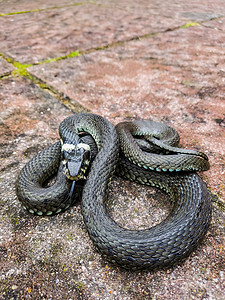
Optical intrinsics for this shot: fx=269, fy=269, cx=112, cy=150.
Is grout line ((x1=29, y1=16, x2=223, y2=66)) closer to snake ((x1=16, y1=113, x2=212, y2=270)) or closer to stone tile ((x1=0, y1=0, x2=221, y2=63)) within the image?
stone tile ((x1=0, y1=0, x2=221, y2=63))

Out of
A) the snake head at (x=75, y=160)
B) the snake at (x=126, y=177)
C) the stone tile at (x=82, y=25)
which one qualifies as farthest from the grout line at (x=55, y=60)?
the snake head at (x=75, y=160)

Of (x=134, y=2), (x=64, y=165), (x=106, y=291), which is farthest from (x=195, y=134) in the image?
(x=134, y=2)

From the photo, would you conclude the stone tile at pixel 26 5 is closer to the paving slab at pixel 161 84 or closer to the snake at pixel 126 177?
the paving slab at pixel 161 84

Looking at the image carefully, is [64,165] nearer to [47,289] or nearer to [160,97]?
[47,289]

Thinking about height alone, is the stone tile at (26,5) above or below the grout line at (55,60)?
above

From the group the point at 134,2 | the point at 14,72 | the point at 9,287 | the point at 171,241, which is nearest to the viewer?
the point at 9,287

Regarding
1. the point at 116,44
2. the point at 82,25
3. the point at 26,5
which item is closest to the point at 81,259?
the point at 116,44

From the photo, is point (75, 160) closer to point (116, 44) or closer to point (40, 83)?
point (40, 83)
